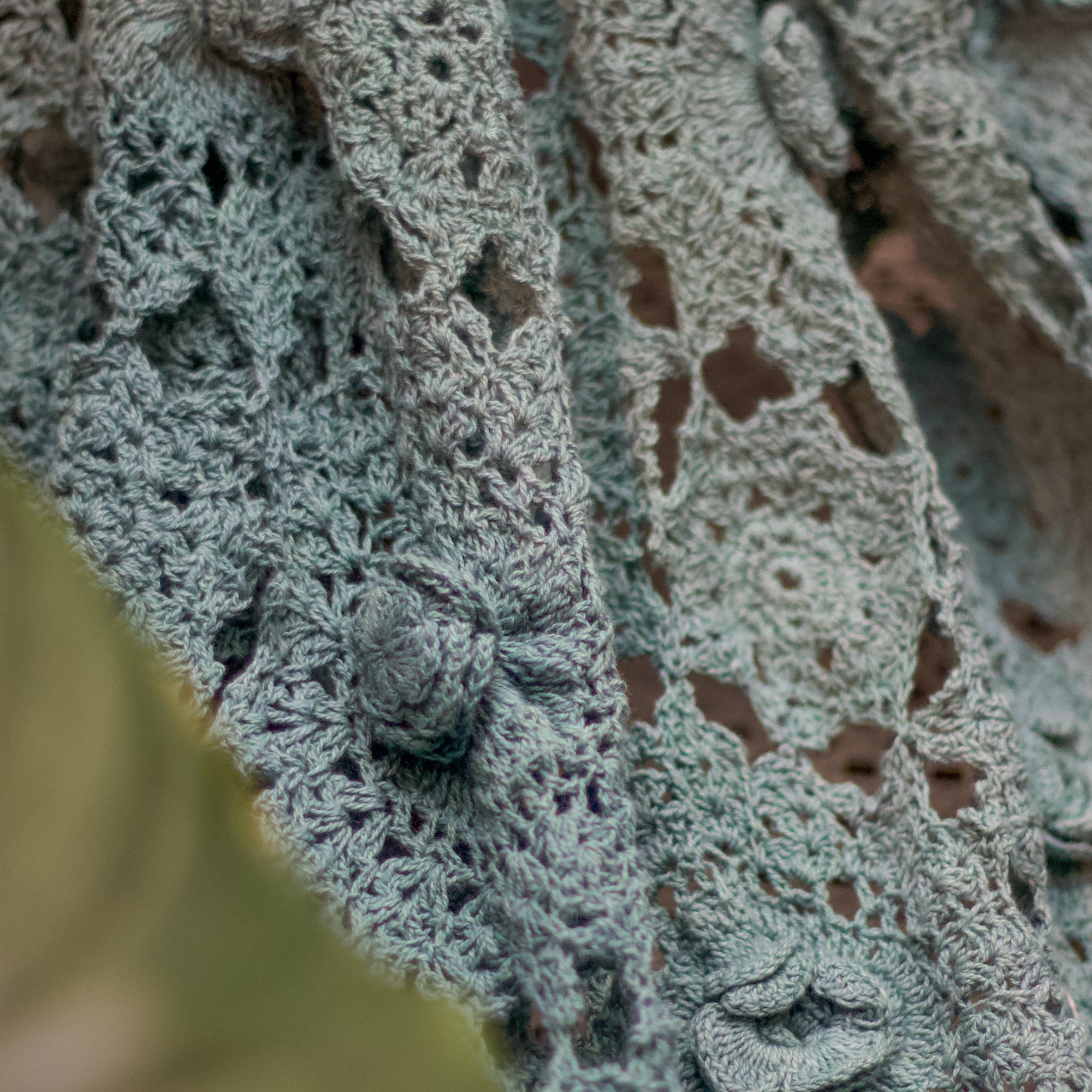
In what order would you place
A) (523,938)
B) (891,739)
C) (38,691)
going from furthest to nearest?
(891,739)
(523,938)
(38,691)

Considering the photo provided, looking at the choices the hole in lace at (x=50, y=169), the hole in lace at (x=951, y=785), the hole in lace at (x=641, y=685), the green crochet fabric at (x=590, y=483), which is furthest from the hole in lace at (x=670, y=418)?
the hole in lace at (x=50, y=169)

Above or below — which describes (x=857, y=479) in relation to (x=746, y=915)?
above

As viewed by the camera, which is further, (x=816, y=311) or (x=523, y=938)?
(x=816, y=311)

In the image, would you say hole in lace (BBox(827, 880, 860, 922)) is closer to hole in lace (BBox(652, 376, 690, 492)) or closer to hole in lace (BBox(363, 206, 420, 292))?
hole in lace (BBox(652, 376, 690, 492))

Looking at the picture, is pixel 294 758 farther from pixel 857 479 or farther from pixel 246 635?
pixel 857 479

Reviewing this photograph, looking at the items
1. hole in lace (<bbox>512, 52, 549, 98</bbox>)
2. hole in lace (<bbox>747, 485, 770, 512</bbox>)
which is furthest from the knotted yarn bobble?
hole in lace (<bbox>512, 52, 549, 98</bbox>)

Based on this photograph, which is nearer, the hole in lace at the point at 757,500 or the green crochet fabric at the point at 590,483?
the green crochet fabric at the point at 590,483

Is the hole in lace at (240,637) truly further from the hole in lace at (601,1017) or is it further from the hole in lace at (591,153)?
the hole in lace at (591,153)

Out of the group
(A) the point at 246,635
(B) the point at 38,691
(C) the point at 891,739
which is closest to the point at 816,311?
(C) the point at 891,739
